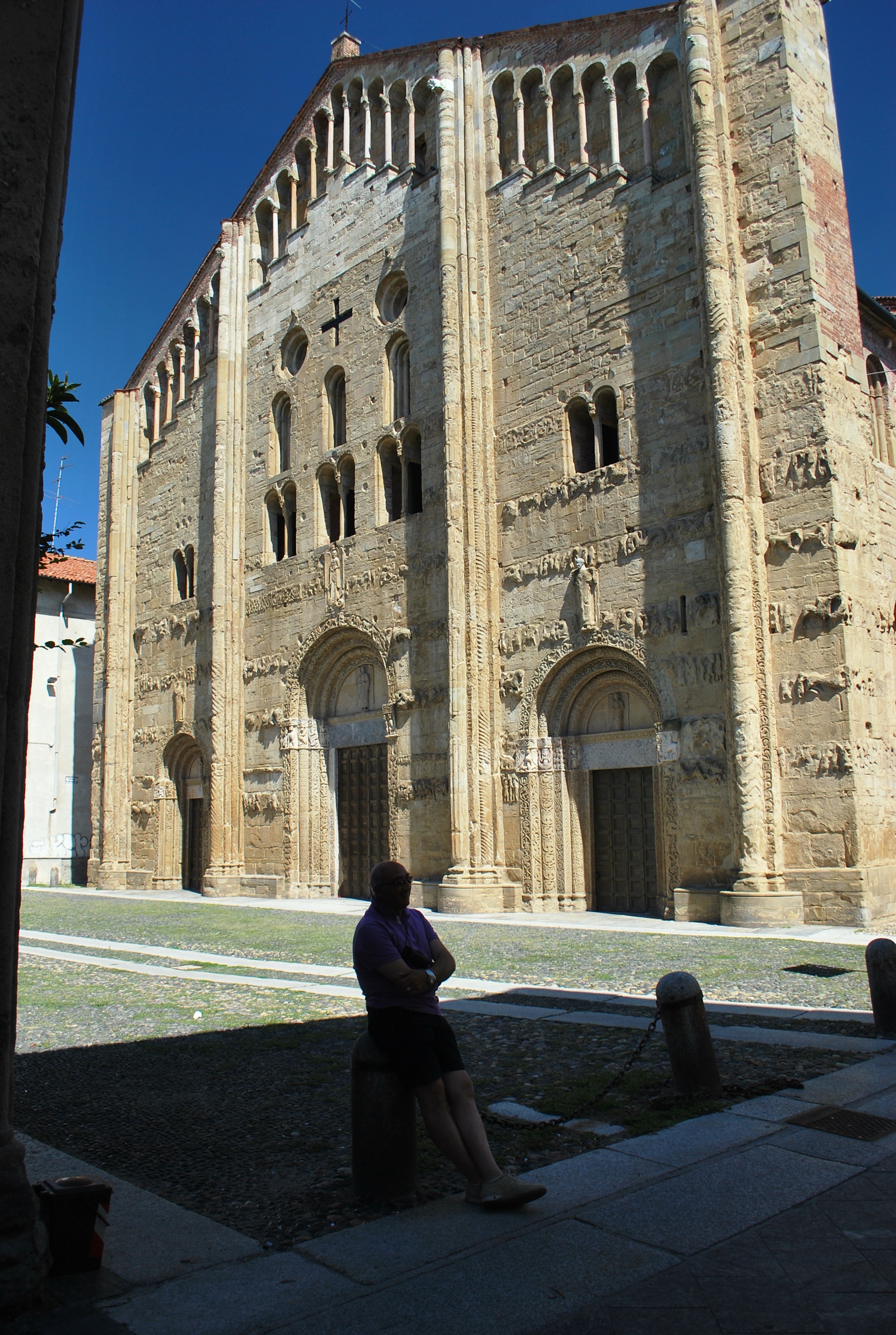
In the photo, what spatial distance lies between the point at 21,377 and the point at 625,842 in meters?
14.8

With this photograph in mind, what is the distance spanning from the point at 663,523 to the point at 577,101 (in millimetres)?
8375

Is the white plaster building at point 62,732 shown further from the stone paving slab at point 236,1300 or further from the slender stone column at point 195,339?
the stone paving slab at point 236,1300

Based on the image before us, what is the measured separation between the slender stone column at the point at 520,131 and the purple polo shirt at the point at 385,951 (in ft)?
59.6

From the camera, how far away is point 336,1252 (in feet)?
12.0

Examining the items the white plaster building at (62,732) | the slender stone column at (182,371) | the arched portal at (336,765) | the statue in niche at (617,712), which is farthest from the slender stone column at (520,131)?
the white plaster building at (62,732)

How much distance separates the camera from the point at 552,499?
17750 mm

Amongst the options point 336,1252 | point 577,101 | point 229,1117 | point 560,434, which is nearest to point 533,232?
point 577,101

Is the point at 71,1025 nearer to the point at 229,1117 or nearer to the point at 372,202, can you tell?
the point at 229,1117

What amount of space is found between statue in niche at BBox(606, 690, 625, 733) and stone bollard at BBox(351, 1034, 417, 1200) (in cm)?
1306

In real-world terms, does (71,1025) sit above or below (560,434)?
below

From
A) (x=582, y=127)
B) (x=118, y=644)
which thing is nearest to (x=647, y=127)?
(x=582, y=127)

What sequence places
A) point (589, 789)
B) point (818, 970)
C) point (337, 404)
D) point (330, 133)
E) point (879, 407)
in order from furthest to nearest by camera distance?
point (330, 133)
point (337, 404)
point (879, 407)
point (589, 789)
point (818, 970)

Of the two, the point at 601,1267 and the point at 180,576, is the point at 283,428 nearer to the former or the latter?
the point at 180,576

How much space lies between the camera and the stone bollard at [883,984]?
270 inches
